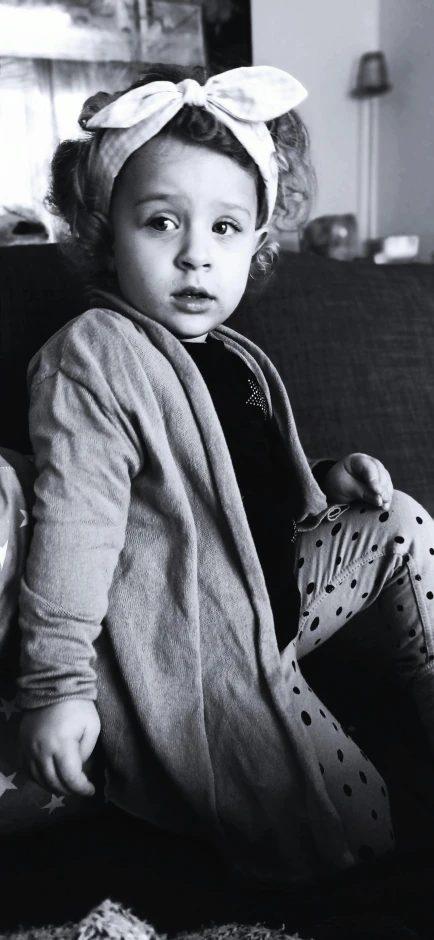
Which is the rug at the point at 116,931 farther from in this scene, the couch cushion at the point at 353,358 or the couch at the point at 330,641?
the couch cushion at the point at 353,358

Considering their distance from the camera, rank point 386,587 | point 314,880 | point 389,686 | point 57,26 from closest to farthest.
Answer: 1. point 314,880
2. point 386,587
3. point 389,686
4. point 57,26

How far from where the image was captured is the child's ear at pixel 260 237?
101 centimetres

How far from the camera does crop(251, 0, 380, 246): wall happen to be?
3.40m

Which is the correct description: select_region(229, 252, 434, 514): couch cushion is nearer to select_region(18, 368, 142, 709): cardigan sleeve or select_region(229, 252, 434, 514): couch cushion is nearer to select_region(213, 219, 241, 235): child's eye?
select_region(213, 219, 241, 235): child's eye

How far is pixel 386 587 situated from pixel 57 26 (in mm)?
2694

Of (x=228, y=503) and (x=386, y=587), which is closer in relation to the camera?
(x=228, y=503)

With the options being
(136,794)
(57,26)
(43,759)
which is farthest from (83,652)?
(57,26)

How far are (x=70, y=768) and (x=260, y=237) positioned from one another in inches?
27.2

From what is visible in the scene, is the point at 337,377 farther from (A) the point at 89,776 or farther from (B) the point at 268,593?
(A) the point at 89,776

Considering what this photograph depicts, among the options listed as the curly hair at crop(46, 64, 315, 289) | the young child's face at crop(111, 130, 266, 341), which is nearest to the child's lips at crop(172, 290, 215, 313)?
the young child's face at crop(111, 130, 266, 341)

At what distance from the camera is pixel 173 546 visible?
2.62 feet

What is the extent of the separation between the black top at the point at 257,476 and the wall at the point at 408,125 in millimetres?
2782

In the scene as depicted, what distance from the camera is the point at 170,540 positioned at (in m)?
0.80

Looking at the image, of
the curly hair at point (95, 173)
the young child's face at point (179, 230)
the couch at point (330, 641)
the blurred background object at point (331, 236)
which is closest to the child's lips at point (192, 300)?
the young child's face at point (179, 230)
